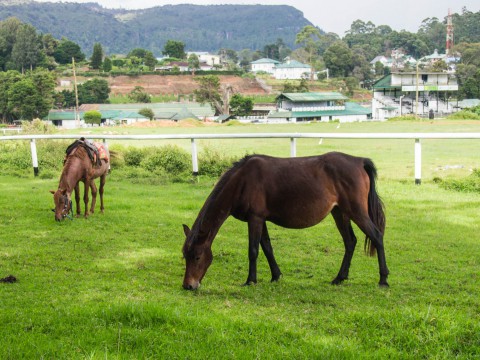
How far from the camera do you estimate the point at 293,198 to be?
600 cm

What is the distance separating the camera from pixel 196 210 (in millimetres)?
10172

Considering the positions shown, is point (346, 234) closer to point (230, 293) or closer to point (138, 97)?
point (230, 293)

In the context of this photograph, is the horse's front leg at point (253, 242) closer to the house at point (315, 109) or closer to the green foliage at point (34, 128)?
the green foliage at point (34, 128)

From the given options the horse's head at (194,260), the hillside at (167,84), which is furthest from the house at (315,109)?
the horse's head at (194,260)

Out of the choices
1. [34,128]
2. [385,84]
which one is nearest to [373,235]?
[34,128]

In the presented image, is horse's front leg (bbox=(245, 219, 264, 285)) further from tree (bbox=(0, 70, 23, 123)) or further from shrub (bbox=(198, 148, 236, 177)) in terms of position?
tree (bbox=(0, 70, 23, 123))

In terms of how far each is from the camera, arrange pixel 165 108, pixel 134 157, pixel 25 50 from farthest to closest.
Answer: pixel 25 50, pixel 165 108, pixel 134 157

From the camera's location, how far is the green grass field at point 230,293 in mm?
4195

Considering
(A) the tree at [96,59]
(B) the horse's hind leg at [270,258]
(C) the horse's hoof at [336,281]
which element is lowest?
(C) the horse's hoof at [336,281]

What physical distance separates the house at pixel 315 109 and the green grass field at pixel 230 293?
78.1 meters

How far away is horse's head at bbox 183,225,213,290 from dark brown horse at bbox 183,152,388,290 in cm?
6

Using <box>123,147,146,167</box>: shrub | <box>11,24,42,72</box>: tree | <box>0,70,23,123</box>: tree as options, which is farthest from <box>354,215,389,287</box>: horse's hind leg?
<box>11,24,42,72</box>: tree

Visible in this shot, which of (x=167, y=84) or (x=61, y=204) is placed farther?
(x=167, y=84)

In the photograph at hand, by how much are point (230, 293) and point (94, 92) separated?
123 m
